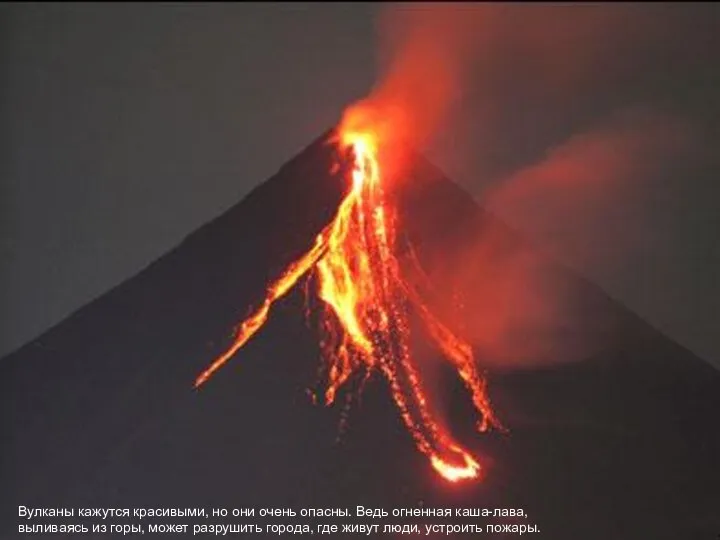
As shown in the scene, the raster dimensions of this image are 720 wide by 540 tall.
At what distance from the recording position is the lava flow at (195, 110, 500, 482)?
227 inches

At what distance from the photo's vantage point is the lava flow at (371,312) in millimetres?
5762

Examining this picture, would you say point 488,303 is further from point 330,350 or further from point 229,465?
point 229,465

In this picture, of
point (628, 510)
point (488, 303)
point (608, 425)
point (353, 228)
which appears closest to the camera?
point (628, 510)

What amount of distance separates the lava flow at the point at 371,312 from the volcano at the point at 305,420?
0.09 metres

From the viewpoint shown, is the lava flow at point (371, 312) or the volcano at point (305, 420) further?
the lava flow at point (371, 312)

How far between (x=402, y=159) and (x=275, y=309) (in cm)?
119

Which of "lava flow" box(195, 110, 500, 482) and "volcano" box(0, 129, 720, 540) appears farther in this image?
"lava flow" box(195, 110, 500, 482)

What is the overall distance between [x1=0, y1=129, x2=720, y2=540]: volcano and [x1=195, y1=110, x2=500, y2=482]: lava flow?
85 mm

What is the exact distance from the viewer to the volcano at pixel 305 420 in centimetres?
514

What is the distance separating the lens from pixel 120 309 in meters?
6.18

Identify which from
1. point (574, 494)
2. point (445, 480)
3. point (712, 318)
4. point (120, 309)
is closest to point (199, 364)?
point (120, 309)

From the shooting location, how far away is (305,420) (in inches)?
220

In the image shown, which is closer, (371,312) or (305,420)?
(305,420)

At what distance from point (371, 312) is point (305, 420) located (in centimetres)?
117
